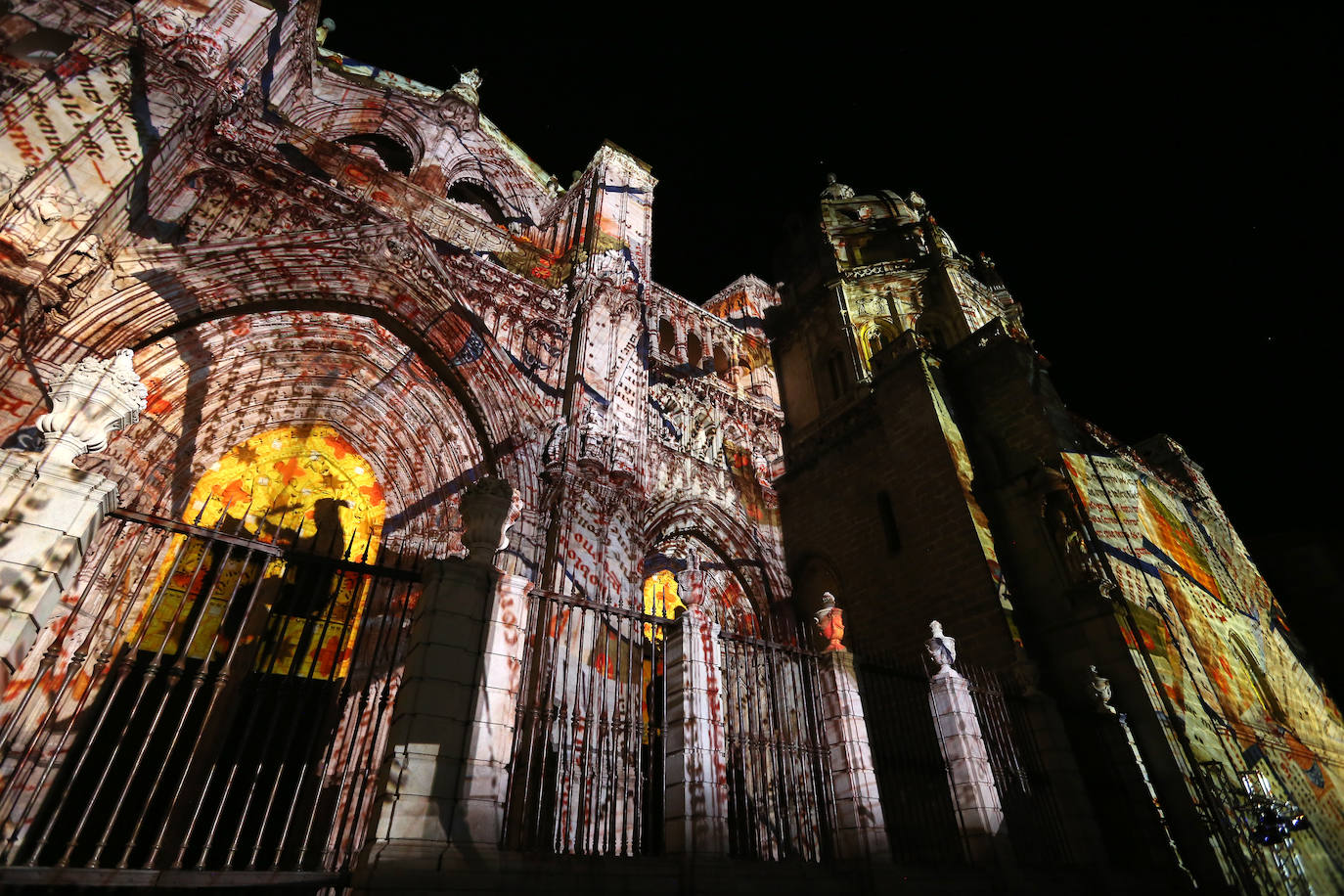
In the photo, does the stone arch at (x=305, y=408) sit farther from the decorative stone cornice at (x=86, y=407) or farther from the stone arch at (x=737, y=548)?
the decorative stone cornice at (x=86, y=407)

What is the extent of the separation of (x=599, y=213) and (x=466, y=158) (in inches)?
173

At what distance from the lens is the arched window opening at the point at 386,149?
1514cm

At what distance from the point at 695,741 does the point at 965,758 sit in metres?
3.76

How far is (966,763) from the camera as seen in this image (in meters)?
7.36

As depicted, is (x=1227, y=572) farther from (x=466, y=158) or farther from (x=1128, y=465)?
(x=466, y=158)

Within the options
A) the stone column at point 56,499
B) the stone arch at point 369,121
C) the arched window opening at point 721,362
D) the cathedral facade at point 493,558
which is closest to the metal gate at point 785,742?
the cathedral facade at point 493,558

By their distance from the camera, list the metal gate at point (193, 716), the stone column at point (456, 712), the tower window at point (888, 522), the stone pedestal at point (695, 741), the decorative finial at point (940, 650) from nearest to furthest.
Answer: the stone column at point (456, 712)
the stone pedestal at point (695, 741)
the metal gate at point (193, 716)
the decorative finial at point (940, 650)
the tower window at point (888, 522)

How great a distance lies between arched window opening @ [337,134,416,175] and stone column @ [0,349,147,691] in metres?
12.5

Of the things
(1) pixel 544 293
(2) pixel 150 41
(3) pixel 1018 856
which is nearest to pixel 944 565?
(3) pixel 1018 856

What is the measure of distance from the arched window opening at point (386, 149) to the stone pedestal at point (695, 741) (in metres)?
13.9

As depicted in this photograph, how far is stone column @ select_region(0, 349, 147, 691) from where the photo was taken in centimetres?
382

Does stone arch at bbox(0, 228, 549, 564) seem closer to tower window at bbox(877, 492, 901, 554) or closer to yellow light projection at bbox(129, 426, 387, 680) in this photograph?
yellow light projection at bbox(129, 426, 387, 680)

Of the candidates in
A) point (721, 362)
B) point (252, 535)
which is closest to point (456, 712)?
point (252, 535)

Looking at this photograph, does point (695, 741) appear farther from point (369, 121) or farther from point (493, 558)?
point (369, 121)
